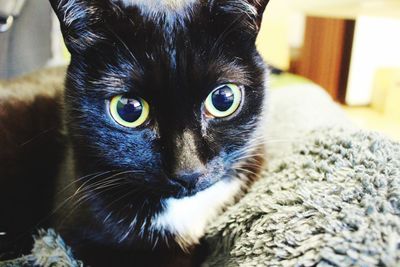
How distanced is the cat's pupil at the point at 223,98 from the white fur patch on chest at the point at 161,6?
140mm

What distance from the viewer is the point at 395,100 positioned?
1.75 meters

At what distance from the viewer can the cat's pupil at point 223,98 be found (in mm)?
691

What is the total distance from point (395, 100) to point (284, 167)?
3.85 ft

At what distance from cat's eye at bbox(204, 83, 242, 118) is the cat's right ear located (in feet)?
0.69

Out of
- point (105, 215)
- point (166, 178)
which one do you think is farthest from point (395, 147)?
point (105, 215)

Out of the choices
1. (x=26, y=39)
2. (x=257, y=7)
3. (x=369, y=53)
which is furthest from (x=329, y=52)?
(x=257, y=7)

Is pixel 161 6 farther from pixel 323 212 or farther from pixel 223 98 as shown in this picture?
pixel 323 212

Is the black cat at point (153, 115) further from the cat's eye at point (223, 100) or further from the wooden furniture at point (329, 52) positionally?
the wooden furniture at point (329, 52)

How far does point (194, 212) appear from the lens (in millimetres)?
812

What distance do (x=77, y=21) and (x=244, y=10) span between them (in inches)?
10.8

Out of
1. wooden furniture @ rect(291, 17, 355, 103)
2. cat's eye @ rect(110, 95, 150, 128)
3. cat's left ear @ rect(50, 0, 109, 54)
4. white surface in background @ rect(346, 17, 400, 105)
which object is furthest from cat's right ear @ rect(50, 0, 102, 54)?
wooden furniture @ rect(291, 17, 355, 103)

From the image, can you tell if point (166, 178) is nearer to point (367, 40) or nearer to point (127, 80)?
point (127, 80)

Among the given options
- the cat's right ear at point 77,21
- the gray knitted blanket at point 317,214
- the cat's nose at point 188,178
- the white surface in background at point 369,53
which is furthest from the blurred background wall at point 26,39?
the white surface in background at point 369,53

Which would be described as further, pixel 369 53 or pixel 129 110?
pixel 369 53
